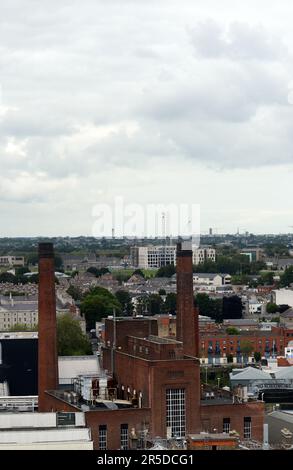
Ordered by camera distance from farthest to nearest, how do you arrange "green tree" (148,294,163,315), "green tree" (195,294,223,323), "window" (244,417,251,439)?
"green tree" (148,294,163,315)
"green tree" (195,294,223,323)
"window" (244,417,251,439)

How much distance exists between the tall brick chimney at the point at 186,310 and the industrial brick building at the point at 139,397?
97.5 inches

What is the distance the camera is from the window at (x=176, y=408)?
103ft

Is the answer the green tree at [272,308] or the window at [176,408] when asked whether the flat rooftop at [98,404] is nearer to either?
the window at [176,408]

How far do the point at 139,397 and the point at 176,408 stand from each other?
3.79 feet

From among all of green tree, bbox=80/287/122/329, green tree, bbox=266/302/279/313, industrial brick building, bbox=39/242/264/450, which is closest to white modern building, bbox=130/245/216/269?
green tree, bbox=266/302/279/313

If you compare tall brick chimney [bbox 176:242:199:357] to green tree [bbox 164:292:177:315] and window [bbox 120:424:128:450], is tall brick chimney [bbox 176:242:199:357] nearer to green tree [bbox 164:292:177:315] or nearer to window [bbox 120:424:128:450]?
window [bbox 120:424:128:450]

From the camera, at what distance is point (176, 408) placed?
31484 mm

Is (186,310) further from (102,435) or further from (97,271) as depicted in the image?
(97,271)

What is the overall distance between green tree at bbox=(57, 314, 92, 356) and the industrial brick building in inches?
863

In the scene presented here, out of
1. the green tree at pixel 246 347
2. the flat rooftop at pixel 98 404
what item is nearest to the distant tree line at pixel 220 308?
the green tree at pixel 246 347

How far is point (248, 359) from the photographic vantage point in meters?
68.6

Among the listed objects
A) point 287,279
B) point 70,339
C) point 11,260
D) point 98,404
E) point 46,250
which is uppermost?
point 46,250

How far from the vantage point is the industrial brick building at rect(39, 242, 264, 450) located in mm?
30281

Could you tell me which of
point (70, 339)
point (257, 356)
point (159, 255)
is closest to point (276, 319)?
point (257, 356)
